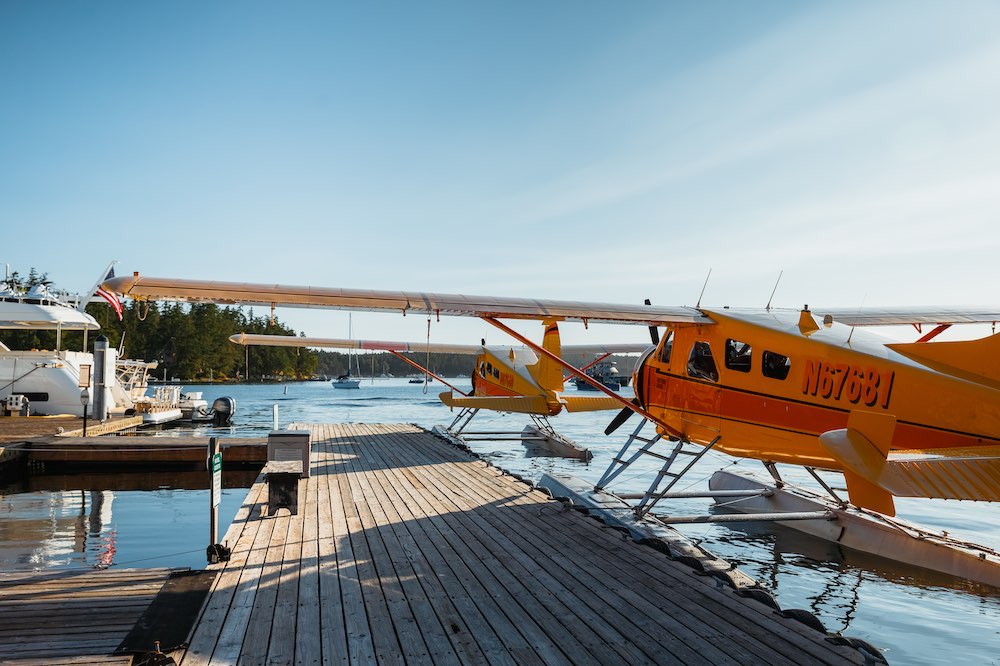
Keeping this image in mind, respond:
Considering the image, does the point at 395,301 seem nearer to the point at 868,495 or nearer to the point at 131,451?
the point at 868,495

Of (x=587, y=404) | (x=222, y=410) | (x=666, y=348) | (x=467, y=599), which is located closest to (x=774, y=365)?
(x=666, y=348)

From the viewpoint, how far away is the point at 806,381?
6379 millimetres

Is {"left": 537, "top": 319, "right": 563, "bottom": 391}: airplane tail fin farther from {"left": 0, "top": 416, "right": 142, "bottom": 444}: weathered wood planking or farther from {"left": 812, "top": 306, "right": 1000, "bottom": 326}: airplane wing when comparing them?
{"left": 0, "top": 416, "right": 142, "bottom": 444}: weathered wood planking

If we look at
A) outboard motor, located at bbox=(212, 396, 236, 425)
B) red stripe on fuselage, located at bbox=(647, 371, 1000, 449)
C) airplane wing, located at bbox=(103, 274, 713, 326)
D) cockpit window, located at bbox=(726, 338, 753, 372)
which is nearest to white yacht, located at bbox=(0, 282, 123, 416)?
outboard motor, located at bbox=(212, 396, 236, 425)

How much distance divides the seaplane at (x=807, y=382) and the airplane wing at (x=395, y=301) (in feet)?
0.05

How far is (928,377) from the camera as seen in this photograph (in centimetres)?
561

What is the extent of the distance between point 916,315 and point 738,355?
11.9ft

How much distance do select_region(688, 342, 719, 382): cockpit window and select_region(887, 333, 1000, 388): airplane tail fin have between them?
83.1 inches

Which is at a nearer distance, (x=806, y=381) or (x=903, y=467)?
(x=903, y=467)

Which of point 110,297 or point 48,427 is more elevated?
point 110,297

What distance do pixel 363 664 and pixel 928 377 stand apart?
524cm

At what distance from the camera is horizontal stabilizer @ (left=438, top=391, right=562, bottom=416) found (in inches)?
631

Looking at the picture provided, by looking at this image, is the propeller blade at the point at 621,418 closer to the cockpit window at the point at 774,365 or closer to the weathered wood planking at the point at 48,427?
the cockpit window at the point at 774,365

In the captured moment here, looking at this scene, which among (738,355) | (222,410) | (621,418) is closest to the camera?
(738,355)
